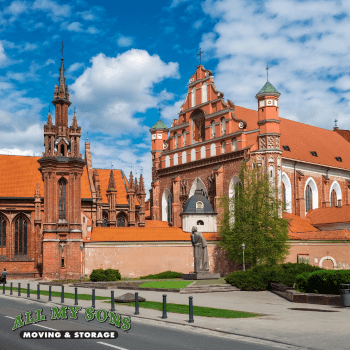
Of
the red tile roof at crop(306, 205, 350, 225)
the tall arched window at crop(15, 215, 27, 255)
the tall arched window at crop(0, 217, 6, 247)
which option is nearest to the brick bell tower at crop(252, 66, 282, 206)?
the red tile roof at crop(306, 205, 350, 225)

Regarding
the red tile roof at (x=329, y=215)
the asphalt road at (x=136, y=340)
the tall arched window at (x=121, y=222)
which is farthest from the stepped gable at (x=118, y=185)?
the asphalt road at (x=136, y=340)

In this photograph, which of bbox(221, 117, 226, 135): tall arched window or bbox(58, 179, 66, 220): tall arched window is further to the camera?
bbox(221, 117, 226, 135): tall arched window

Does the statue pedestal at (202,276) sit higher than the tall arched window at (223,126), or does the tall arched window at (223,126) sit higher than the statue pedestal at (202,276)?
the tall arched window at (223,126)

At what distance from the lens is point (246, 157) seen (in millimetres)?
49000

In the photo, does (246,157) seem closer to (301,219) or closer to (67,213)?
(301,219)

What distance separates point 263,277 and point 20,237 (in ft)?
112

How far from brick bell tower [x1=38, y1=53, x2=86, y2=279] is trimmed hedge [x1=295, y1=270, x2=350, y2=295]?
2408 cm

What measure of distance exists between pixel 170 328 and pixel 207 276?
22630 millimetres

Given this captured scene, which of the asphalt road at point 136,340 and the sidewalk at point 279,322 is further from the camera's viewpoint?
the sidewalk at point 279,322

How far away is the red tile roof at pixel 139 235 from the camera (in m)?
44.7

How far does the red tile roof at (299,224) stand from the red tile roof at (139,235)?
25.1 feet

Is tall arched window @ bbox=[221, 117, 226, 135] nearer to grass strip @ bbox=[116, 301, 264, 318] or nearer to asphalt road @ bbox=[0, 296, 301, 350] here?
grass strip @ bbox=[116, 301, 264, 318]

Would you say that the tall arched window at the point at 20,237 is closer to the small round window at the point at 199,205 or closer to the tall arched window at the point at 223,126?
the small round window at the point at 199,205

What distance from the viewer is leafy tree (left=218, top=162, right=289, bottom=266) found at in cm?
4134
